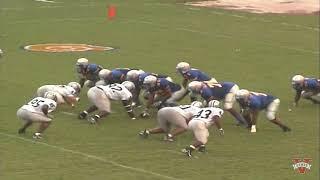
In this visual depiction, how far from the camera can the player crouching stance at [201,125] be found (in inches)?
567

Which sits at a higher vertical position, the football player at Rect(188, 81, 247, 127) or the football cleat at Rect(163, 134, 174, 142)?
the football player at Rect(188, 81, 247, 127)

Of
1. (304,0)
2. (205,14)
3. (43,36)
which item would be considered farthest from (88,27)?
(304,0)

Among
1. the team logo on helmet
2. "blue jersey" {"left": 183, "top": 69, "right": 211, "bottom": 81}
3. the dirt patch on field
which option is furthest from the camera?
the dirt patch on field

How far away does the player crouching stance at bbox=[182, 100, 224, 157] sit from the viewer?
14.4 meters

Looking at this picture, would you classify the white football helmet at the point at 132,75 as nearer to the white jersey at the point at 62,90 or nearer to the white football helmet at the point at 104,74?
the white football helmet at the point at 104,74

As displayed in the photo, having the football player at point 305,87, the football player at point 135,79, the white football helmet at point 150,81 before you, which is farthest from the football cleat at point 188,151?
the football player at point 305,87

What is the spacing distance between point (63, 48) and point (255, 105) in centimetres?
1454

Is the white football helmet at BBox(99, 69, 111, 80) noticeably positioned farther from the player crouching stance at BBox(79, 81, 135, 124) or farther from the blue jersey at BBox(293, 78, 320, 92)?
the blue jersey at BBox(293, 78, 320, 92)

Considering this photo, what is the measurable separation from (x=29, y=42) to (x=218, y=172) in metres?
19.5

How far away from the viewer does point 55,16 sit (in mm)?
Result: 41031

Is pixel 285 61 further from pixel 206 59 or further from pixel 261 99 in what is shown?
pixel 261 99

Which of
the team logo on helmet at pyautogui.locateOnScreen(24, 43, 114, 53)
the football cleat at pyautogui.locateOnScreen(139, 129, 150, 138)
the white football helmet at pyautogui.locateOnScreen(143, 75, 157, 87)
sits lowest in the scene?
the team logo on helmet at pyautogui.locateOnScreen(24, 43, 114, 53)

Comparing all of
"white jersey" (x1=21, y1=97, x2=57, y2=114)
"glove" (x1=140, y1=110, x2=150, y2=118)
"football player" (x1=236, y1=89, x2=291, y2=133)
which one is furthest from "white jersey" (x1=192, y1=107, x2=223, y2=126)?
"glove" (x1=140, y1=110, x2=150, y2=118)

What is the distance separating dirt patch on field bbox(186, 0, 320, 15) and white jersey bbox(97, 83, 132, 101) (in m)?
29.3
